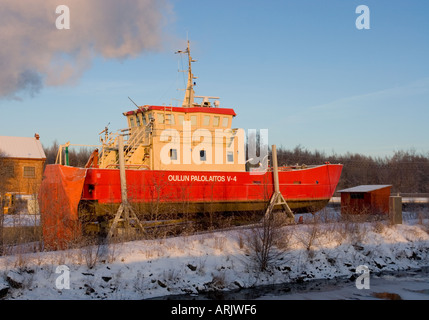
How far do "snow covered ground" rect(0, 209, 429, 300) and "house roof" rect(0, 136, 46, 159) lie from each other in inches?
1231

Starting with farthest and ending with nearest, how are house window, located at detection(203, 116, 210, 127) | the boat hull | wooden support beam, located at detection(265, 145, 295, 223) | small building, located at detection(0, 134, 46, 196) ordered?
small building, located at detection(0, 134, 46, 196) → house window, located at detection(203, 116, 210, 127) → wooden support beam, located at detection(265, 145, 295, 223) → the boat hull

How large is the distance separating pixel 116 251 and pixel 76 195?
4702 mm

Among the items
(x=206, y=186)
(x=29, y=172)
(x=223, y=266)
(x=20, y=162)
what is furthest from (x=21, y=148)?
(x=223, y=266)

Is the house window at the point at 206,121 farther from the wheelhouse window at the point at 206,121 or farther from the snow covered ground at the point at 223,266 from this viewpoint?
the snow covered ground at the point at 223,266

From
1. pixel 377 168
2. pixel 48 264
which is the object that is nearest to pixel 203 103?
pixel 48 264

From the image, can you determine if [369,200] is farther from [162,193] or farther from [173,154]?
[162,193]

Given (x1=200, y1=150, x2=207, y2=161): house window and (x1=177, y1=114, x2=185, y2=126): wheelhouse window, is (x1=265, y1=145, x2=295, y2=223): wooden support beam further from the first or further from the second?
(x1=177, y1=114, x2=185, y2=126): wheelhouse window

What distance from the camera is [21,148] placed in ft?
143

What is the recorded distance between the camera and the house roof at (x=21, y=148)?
138ft

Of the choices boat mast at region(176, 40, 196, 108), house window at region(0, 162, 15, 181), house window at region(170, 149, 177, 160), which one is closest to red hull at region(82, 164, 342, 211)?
house window at region(170, 149, 177, 160)

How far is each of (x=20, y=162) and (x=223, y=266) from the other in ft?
110

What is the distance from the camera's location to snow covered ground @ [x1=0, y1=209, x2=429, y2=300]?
12445mm

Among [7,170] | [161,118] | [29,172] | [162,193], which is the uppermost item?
[161,118]
